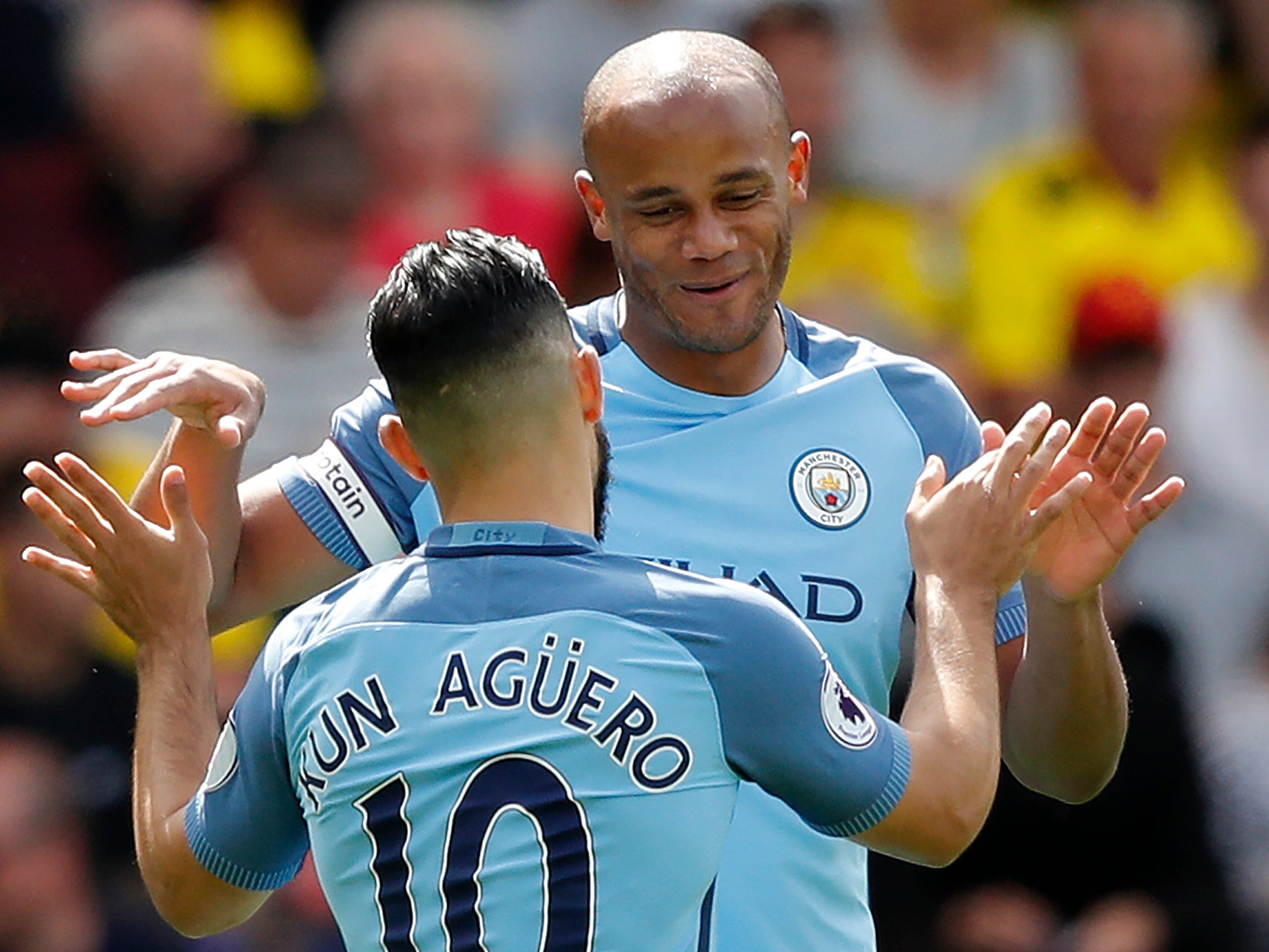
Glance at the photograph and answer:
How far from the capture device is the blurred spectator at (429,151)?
7.62m

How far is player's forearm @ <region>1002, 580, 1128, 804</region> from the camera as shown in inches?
142

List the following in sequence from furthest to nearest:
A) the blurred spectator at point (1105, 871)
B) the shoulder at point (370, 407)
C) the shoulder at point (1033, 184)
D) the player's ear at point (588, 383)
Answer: the shoulder at point (1033, 184), the blurred spectator at point (1105, 871), the shoulder at point (370, 407), the player's ear at point (588, 383)

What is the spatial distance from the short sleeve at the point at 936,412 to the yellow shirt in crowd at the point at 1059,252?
3.88m

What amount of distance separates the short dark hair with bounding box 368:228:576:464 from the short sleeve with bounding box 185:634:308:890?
380 millimetres

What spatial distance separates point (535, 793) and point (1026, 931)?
12.9 feet

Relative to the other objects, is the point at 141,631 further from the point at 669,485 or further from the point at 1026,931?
the point at 1026,931

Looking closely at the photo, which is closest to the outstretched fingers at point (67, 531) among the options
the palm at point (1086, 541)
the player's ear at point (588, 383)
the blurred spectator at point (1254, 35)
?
the player's ear at point (588, 383)

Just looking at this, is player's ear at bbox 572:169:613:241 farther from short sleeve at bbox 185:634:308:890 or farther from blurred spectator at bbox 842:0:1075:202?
blurred spectator at bbox 842:0:1075:202

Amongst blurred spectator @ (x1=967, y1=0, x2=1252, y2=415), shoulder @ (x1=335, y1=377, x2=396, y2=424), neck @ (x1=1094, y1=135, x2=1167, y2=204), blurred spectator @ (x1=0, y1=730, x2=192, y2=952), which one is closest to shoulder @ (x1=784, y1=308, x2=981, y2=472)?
shoulder @ (x1=335, y1=377, x2=396, y2=424)

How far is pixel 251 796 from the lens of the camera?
9.65 ft

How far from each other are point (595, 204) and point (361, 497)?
0.66 meters

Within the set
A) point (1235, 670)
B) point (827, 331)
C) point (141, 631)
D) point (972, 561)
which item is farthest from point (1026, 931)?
point (141, 631)

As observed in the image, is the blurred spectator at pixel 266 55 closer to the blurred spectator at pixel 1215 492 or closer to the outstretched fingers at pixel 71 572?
the blurred spectator at pixel 1215 492

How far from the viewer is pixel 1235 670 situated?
295 inches
